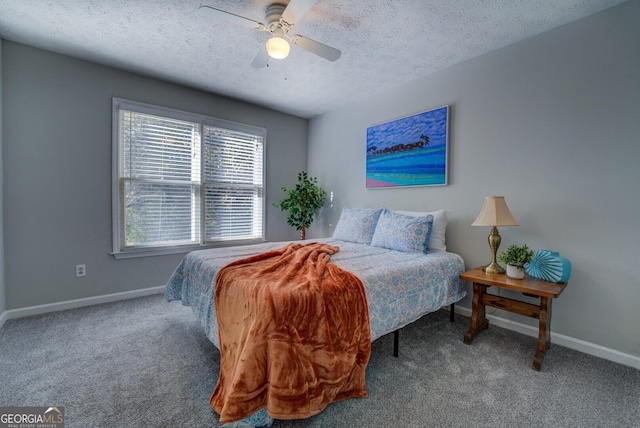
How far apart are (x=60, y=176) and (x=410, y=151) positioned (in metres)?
3.71

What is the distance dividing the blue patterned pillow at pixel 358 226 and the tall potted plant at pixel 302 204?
0.91 m

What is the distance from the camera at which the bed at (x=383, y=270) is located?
181 centimetres

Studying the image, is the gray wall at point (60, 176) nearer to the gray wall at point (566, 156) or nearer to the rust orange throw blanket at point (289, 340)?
the rust orange throw blanket at point (289, 340)

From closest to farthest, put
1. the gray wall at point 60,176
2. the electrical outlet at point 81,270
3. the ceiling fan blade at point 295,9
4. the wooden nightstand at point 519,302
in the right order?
the ceiling fan blade at point 295,9 → the wooden nightstand at point 519,302 → the gray wall at point 60,176 → the electrical outlet at point 81,270

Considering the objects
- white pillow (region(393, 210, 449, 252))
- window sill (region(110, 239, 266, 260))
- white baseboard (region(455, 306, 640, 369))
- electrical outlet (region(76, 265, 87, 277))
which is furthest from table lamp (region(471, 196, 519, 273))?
electrical outlet (region(76, 265, 87, 277))

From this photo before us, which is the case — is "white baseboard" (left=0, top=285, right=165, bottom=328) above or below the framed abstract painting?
below

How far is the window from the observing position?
3.08 metres

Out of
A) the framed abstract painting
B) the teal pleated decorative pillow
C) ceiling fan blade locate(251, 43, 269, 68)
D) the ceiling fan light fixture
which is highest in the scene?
ceiling fan blade locate(251, 43, 269, 68)

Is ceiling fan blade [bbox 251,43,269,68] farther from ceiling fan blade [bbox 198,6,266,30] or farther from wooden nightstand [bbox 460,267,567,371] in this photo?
wooden nightstand [bbox 460,267,567,371]

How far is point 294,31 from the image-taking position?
7.64 feet

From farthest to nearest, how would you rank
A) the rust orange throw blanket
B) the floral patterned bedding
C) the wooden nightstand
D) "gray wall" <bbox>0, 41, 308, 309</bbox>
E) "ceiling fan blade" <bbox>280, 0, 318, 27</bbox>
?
1. "gray wall" <bbox>0, 41, 308, 309</bbox>
2. the wooden nightstand
3. the floral patterned bedding
4. "ceiling fan blade" <bbox>280, 0, 318, 27</bbox>
5. the rust orange throw blanket

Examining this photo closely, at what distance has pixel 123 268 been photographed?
10.2ft

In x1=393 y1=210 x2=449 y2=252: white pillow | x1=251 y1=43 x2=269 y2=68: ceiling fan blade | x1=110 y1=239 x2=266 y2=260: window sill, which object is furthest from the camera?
x1=110 y1=239 x2=266 y2=260: window sill

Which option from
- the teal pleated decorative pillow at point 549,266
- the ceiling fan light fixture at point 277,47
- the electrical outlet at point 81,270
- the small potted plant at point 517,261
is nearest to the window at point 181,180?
the electrical outlet at point 81,270
